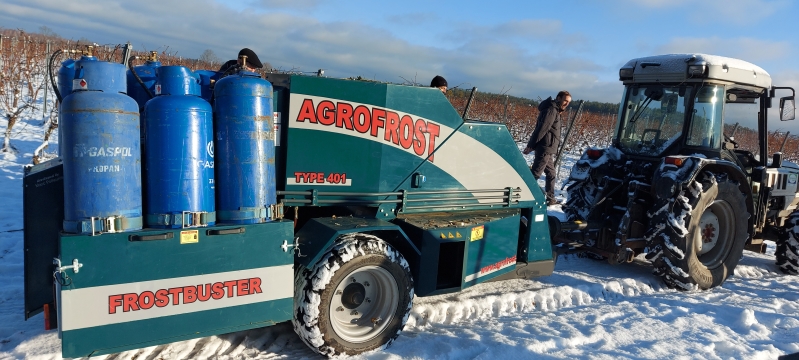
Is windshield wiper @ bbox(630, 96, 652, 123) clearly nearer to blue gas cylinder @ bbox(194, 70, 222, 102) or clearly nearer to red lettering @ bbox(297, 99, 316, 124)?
red lettering @ bbox(297, 99, 316, 124)

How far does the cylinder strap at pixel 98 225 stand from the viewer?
300 cm

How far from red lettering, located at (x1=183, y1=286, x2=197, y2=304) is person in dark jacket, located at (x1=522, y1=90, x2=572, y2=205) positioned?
5.83m

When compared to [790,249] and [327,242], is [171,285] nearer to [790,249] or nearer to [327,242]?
[327,242]

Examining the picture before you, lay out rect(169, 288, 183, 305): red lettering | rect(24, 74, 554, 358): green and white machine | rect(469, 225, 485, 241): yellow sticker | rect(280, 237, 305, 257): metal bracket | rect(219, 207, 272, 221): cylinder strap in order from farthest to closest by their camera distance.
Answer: rect(469, 225, 485, 241): yellow sticker
rect(280, 237, 305, 257): metal bracket
rect(219, 207, 272, 221): cylinder strap
rect(169, 288, 183, 305): red lettering
rect(24, 74, 554, 358): green and white machine

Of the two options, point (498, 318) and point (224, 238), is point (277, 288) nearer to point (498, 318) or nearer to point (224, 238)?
point (224, 238)

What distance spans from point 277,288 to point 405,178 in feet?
4.71

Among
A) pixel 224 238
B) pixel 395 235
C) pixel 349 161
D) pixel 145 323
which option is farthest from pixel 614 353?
pixel 145 323

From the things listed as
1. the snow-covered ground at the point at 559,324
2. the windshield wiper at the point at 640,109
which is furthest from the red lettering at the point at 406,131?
the windshield wiper at the point at 640,109

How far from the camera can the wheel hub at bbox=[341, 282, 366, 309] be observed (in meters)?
3.99

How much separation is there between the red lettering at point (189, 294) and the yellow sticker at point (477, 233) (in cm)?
226

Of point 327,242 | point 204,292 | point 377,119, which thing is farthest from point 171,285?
point 377,119

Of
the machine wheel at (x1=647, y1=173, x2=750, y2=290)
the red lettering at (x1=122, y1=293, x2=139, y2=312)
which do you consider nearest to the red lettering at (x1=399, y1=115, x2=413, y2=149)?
the red lettering at (x1=122, y1=293, x2=139, y2=312)

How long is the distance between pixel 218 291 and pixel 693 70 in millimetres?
5641

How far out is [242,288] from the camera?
349 centimetres
